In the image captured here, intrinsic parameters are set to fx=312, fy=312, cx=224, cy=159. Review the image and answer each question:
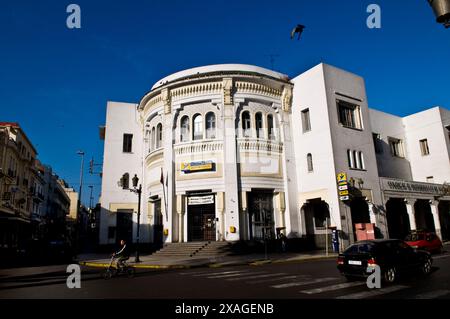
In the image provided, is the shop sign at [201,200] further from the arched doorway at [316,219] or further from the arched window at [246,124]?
the arched doorway at [316,219]

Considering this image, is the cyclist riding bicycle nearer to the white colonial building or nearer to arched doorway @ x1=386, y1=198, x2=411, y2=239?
the white colonial building

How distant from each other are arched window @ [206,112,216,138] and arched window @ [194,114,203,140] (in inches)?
19.6

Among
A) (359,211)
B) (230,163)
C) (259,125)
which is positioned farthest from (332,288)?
(359,211)

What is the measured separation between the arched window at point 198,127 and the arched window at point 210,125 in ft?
1.64

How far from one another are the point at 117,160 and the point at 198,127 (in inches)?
384

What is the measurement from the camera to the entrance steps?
21.2 metres

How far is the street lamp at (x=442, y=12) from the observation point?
275 centimetres

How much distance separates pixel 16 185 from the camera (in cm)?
3875

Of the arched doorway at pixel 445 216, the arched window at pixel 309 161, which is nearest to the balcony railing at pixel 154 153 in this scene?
the arched window at pixel 309 161

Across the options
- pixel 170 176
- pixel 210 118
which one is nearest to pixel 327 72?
pixel 210 118

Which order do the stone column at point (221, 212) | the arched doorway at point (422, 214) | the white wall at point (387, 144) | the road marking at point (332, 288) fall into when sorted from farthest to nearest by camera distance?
the arched doorway at point (422, 214) < the white wall at point (387, 144) < the stone column at point (221, 212) < the road marking at point (332, 288)

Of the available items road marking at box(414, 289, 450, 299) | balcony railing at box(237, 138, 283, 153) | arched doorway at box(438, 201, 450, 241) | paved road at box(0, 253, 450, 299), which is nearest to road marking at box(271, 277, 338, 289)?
→ paved road at box(0, 253, 450, 299)

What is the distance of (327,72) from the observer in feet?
84.7
